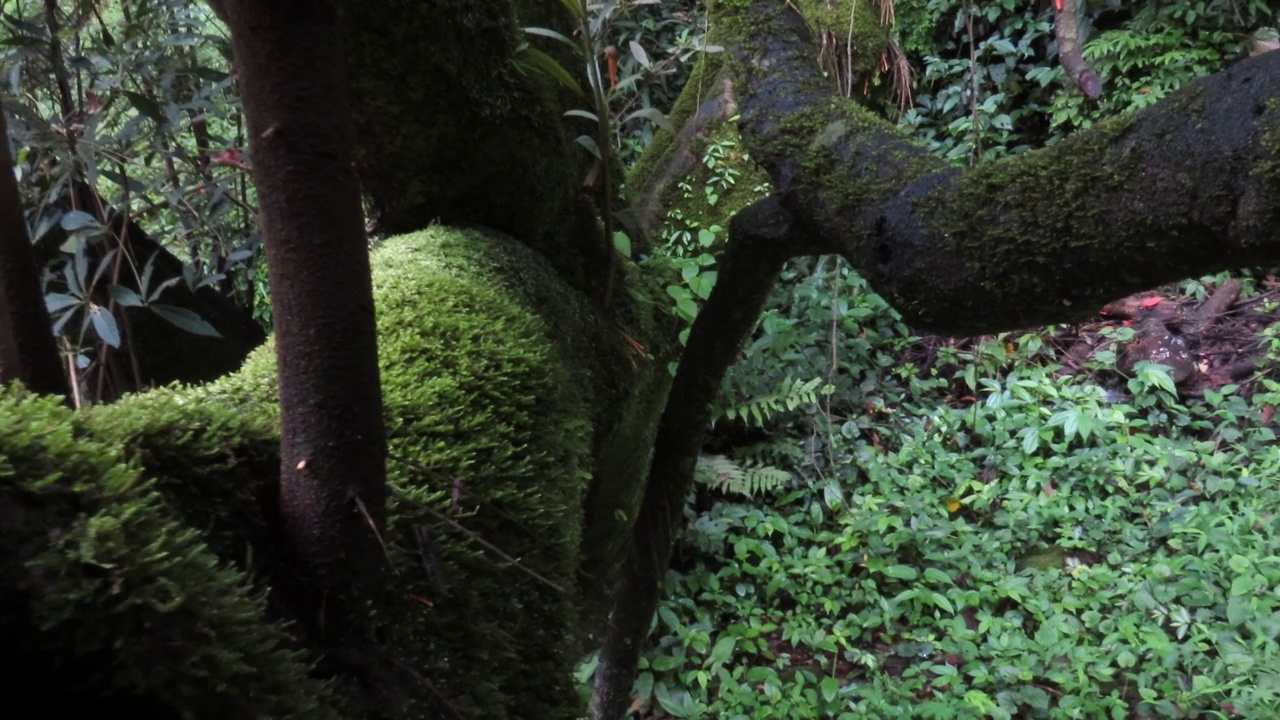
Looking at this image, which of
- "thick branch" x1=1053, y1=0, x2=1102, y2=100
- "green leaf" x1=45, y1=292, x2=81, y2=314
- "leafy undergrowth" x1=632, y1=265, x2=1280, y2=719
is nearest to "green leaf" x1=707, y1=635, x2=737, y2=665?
"leafy undergrowth" x1=632, y1=265, x2=1280, y2=719

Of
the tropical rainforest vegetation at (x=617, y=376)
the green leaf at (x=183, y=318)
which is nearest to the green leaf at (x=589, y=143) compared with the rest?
the tropical rainforest vegetation at (x=617, y=376)

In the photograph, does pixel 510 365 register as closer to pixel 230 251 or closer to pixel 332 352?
pixel 332 352

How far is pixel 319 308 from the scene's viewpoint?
749 millimetres

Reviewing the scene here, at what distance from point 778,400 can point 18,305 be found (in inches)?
126

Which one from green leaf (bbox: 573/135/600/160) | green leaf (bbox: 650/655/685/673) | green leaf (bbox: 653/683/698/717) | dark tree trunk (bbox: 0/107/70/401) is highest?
green leaf (bbox: 573/135/600/160)

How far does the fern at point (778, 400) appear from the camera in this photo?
3.71 m

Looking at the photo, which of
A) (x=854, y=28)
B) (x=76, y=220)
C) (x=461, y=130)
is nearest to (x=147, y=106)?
(x=76, y=220)

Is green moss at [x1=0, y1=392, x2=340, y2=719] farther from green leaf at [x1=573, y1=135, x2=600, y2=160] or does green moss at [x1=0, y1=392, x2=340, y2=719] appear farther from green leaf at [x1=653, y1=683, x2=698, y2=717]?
green leaf at [x1=653, y1=683, x2=698, y2=717]

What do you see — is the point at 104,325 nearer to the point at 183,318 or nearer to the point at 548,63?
the point at 183,318

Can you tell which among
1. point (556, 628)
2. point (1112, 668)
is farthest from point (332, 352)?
point (1112, 668)

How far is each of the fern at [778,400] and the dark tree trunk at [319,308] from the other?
2.93 metres

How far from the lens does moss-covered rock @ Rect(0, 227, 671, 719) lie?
22.0 inches

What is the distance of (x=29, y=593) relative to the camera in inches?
21.1

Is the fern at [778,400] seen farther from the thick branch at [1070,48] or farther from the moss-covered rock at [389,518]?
the moss-covered rock at [389,518]
